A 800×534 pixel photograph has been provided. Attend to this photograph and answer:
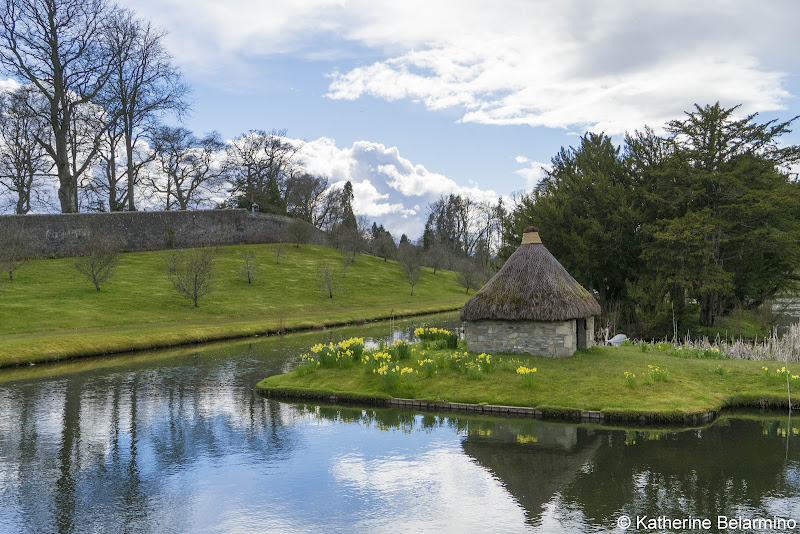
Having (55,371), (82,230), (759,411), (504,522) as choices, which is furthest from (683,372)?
(82,230)

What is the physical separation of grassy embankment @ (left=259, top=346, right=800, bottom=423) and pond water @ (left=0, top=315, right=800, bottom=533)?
81 centimetres

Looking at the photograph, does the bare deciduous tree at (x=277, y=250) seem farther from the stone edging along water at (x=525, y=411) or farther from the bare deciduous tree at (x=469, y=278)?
the stone edging along water at (x=525, y=411)

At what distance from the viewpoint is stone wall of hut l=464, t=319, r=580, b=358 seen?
62.8ft

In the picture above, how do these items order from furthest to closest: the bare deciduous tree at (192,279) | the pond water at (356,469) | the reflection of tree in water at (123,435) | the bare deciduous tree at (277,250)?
1. the bare deciduous tree at (277,250)
2. the bare deciduous tree at (192,279)
3. the reflection of tree in water at (123,435)
4. the pond water at (356,469)

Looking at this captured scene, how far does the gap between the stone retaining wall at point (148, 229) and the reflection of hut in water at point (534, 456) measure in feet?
132

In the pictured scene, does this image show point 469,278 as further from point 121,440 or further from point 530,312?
point 121,440

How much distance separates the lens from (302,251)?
67250 mm

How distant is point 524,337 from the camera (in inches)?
763

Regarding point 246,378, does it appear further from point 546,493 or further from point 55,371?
point 546,493

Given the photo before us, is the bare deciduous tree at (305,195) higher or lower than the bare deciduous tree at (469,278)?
higher

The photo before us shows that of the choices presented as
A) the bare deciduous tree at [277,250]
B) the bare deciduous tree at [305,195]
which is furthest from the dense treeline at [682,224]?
the bare deciduous tree at [305,195]

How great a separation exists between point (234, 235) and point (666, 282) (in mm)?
44843

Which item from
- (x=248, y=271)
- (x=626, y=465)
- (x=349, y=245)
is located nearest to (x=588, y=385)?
(x=626, y=465)

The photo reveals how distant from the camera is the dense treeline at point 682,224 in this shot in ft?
97.0
